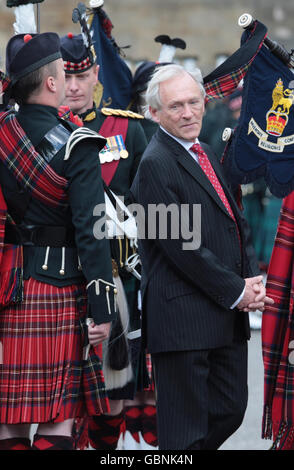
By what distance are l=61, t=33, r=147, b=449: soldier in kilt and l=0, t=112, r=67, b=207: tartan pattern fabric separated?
0.92 m

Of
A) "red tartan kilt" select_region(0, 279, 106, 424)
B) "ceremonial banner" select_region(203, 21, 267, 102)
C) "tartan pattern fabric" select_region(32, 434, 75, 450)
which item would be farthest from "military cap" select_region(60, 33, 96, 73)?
"tartan pattern fabric" select_region(32, 434, 75, 450)

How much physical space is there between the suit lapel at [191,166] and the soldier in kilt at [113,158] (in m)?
0.88

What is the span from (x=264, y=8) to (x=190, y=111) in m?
15.1

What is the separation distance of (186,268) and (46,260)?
1.72 feet

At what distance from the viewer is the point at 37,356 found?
3490 mm

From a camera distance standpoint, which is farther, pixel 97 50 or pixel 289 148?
pixel 97 50

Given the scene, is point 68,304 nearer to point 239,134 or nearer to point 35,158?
point 35,158

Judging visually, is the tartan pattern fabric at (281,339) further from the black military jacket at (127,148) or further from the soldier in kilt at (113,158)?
the black military jacket at (127,148)

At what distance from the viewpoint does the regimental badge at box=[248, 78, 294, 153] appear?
12.5 feet

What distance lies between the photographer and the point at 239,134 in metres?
3.85

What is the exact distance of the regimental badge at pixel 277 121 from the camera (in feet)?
12.5

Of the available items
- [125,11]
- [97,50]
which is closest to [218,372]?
[97,50]

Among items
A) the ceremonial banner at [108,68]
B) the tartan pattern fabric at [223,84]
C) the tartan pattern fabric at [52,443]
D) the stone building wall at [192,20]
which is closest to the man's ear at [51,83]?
the tartan pattern fabric at [223,84]

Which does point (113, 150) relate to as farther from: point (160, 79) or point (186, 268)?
point (186, 268)
